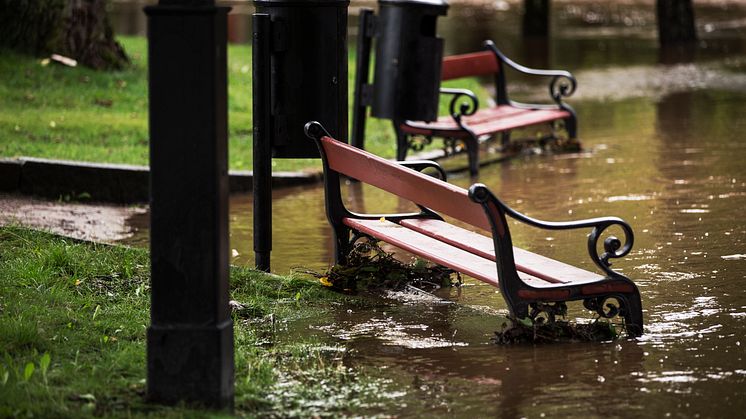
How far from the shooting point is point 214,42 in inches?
201

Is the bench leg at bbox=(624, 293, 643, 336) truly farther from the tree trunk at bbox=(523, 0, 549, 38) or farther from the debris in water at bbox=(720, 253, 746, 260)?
the tree trunk at bbox=(523, 0, 549, 38)

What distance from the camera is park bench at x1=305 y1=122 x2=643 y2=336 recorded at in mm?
6148

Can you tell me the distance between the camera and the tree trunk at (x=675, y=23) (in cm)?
2297

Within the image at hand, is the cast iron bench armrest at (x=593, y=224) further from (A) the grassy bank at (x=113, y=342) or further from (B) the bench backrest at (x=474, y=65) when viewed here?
(B) the bench backrest at (x=474, y=65)

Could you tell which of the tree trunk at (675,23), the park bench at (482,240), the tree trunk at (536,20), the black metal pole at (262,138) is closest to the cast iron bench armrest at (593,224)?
the park bench at (482,240)

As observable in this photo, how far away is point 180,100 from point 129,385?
1.13 m

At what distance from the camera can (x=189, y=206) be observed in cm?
520

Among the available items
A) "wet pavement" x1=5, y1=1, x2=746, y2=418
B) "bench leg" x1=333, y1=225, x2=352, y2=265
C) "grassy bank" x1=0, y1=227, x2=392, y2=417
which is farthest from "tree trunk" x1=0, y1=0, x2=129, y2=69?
"bench leg" x1=333, y1=225, x2=352, y2=265

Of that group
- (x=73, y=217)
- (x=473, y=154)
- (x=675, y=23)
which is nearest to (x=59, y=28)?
(x=473, y=154)

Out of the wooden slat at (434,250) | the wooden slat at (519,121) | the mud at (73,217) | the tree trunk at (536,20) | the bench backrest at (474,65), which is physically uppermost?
the tree trunk at (536,20)

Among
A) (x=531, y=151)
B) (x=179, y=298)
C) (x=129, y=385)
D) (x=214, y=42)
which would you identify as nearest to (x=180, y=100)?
(x=214, y=42)

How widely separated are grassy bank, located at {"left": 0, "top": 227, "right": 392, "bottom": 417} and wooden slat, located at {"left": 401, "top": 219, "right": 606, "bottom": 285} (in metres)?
0.63

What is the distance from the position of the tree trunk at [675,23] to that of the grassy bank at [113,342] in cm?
1658

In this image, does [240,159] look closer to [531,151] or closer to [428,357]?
[531,151]
